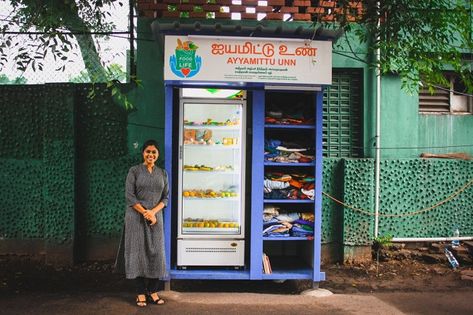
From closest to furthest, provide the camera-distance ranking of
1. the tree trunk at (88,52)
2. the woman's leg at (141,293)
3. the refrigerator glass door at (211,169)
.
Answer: the woman's leg at (141,293)
the refrigerator glass door at (211,169)
the tree trunk at (88,52)

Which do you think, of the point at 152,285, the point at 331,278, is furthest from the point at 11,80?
the point at 331,278

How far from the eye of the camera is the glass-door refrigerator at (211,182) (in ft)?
20.4

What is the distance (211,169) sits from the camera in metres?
6.44

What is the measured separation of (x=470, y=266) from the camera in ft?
24.6

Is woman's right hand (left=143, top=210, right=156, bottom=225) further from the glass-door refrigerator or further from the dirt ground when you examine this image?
the dirt ground

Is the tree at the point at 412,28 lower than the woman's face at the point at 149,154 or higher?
higher

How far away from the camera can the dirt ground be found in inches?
253

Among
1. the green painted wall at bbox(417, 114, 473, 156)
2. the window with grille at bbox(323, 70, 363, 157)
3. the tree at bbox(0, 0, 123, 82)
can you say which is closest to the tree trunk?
the tree at bbox(0, 0, 123, 82)

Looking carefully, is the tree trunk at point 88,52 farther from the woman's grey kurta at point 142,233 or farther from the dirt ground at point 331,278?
the dirt ground at point 331,278

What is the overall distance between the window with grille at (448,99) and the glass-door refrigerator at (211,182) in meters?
3.41

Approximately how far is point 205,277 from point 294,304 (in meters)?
1.10

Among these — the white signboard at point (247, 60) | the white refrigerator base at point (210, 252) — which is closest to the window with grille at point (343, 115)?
the white signboard at point (247, 60)

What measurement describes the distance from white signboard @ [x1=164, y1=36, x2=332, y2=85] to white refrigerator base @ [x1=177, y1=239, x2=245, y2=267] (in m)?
1.99

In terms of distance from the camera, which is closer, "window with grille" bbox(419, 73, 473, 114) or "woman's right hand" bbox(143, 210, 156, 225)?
"woman's right hand" bbox(143, 210, 156, 225)
